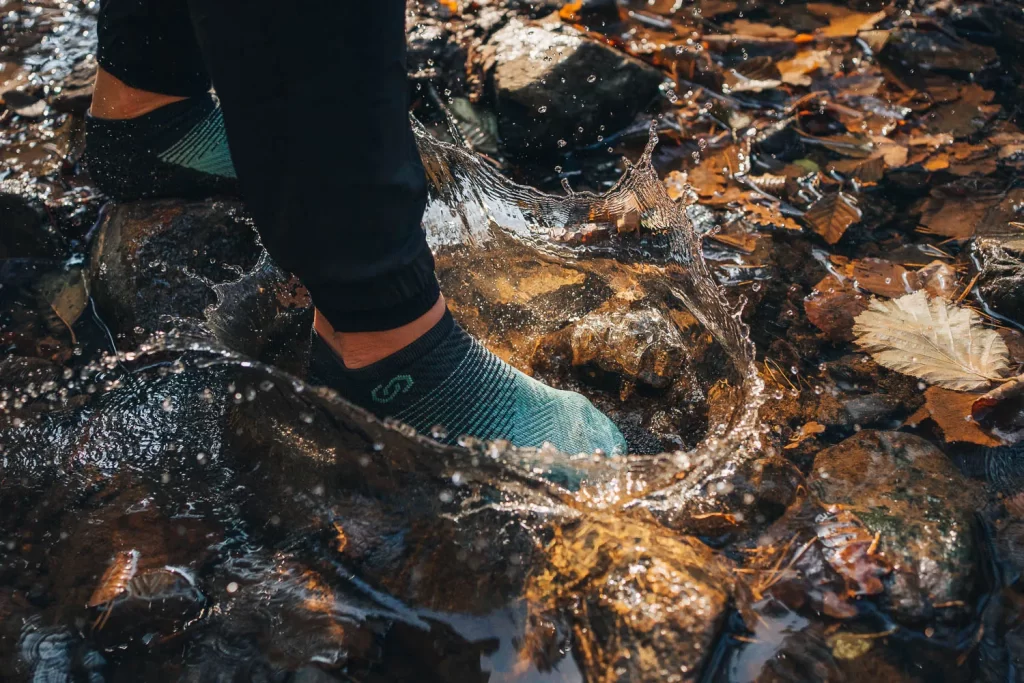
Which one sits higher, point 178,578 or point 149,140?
point 149,140

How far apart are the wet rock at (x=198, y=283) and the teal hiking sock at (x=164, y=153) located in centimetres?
12

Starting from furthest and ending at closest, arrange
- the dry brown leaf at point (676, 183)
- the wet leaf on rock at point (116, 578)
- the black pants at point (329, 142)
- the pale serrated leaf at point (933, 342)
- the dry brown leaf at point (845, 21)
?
1. the dry brown leaf at point (845, 21)
2. the dry brown leaf at point (676, 183)
3. the pale serrated leaf at point (933, 342)
4. the wet leaf on rock at point (116, 578)
5. the black pants at point (329, 142)

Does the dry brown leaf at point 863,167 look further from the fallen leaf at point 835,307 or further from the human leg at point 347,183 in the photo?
the human leg at point 347,183

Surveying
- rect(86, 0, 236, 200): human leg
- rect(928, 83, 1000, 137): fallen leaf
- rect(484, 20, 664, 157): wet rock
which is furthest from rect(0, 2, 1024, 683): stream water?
rect(928, 83, 1000, 137): fallen leaf

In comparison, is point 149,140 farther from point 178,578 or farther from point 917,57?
point 917,57

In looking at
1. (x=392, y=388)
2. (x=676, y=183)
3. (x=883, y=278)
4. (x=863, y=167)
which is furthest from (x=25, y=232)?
(x=863, y=167)

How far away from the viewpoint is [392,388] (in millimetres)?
1513

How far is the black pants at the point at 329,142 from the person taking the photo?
0.98 meters

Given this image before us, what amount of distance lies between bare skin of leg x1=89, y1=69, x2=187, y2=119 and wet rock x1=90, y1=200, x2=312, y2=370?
0.98 ft

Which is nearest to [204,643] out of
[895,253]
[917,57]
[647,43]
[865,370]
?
[865,370]

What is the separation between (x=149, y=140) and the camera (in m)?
2.26

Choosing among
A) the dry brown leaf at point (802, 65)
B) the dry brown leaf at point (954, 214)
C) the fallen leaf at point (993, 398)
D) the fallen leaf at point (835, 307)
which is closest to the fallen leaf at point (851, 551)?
the fallen leaf at point (993, 398)

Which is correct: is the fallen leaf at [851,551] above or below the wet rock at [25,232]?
below

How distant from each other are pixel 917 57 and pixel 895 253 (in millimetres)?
1231
